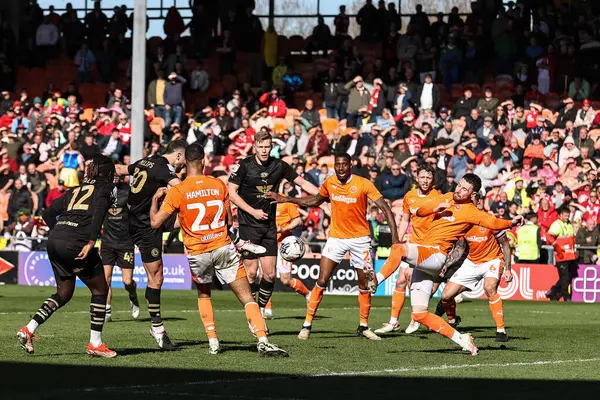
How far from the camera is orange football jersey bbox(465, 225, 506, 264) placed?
16.2 m

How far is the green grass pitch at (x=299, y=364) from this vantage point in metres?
10.5

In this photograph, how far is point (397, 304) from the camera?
17.2m

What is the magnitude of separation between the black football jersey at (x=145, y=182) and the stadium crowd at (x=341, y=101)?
40.9 feet

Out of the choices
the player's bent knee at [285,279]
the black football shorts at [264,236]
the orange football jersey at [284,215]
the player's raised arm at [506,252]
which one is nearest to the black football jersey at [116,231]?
the black football shorts at [264,236]

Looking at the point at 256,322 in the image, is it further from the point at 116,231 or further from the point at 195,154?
the point at 116,231

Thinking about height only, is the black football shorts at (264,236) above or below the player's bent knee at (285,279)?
above

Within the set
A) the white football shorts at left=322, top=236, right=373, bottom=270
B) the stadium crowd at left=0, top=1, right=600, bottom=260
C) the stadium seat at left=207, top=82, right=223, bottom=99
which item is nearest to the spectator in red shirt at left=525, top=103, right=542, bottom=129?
the stadium crowd at left=0, top=1, right=600, bottom=260

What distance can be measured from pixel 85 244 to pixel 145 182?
2.51 meters

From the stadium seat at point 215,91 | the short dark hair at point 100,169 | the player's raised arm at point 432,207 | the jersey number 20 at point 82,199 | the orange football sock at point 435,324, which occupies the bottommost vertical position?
the orange football sock at point 435,324

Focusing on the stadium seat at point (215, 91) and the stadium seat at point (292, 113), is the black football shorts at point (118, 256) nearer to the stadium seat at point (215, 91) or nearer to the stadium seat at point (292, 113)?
the stadium seat at point (292, 113)

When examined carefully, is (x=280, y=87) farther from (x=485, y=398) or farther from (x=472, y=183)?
(x=485, y=398)

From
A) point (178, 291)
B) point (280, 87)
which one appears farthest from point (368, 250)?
point (280, 87)

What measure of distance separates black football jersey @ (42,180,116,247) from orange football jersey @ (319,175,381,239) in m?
3.86

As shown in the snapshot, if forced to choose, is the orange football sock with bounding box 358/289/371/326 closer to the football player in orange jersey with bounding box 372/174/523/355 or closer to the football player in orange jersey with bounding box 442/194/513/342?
the football player in orange jersey with bounding box 442/194/513/342
